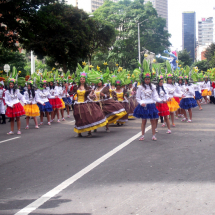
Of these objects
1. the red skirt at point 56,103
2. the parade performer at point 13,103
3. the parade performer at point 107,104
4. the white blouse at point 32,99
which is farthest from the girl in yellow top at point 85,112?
the red skirt at point 56,103

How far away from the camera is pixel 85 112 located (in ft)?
35.3

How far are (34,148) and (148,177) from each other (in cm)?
420

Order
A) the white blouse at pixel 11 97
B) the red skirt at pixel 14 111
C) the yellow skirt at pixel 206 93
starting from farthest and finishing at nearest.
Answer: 1. the yellow skirt at pixel 206 93
2. the white blouse at pixel 11 97
3. the red skirt at pixel 14 111

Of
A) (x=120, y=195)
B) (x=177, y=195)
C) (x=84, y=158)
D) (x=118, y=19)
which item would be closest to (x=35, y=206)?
(x=120, y=195)

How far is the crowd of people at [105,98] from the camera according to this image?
9.95 metres

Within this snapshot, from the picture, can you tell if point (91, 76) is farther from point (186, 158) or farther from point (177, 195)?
point (177, 195)

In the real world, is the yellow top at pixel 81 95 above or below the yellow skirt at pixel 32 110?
above

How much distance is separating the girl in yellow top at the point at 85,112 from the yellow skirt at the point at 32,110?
3.44 meters

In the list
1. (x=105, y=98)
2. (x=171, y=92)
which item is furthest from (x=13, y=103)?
(x=171, y=92)

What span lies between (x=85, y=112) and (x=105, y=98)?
2437mm

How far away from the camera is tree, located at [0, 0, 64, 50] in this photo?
16516 millimetres

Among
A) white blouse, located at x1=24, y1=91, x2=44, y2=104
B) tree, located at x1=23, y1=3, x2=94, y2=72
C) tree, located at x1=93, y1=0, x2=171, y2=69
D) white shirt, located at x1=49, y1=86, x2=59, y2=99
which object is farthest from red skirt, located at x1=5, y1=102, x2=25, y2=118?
tree, located at x1=93, y1=0, x2=171, y2=69

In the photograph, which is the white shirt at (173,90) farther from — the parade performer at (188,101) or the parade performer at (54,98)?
the parade performer at (54,98)

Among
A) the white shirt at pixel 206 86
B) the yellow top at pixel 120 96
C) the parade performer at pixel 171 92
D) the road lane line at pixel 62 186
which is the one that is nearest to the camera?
the road lane line at pixel 62 186
